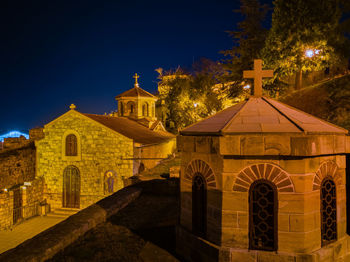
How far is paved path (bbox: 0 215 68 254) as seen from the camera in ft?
45.2

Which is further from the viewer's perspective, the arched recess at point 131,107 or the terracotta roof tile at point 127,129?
the arched recess at point 131,107

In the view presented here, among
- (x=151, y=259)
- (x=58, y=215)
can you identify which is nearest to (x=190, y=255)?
(x=151, y=259)

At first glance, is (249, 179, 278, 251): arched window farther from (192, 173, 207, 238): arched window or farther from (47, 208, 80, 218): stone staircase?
(47, 208, 80, 218): stone staircase

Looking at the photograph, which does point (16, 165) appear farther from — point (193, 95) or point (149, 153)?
point (193, 95)

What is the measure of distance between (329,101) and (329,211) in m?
13.2

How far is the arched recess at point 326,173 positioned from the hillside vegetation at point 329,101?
9.16 m

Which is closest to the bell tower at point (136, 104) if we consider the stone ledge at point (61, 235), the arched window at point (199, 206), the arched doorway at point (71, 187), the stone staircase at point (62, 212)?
the arched doorway at point (71, 187)

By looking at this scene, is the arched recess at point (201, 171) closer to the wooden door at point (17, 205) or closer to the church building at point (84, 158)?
the church building at point (84, 158)

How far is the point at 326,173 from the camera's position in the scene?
427 centimetres

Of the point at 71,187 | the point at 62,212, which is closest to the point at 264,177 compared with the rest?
the point at 71,187

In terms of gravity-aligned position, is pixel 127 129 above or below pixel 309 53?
below

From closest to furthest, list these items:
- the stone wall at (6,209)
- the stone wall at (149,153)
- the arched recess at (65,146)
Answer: the stone wall at (6,209) < the stone wall at (149,153) < the arched recess at (65,146)

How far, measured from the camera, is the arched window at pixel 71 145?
19102mm

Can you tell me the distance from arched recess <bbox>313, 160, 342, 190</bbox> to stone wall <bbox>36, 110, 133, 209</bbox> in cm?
1460
